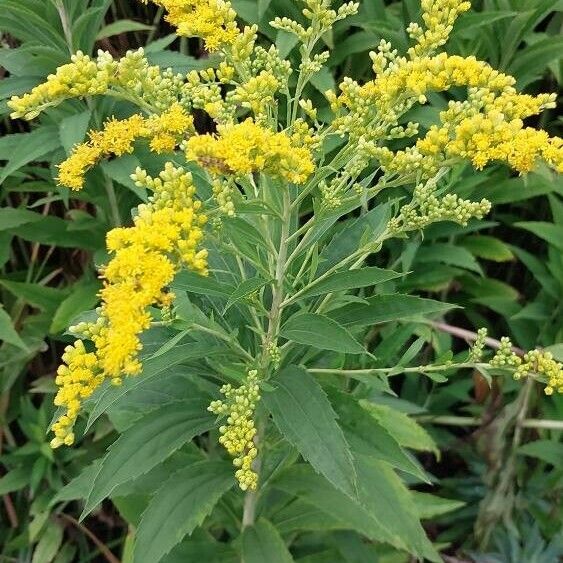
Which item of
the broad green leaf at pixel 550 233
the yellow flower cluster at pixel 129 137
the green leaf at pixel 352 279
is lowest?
the broad green leaf at pixel 550 233

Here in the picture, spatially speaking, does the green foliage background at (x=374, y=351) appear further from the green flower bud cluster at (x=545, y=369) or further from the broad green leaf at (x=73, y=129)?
the green flower bud cluster at (x=545, y=369)

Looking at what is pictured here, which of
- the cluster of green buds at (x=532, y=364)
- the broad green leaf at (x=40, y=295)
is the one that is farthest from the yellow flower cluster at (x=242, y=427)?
the broad green leaf at (x=40, y=295)

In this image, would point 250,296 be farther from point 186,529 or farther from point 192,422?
point 186,529

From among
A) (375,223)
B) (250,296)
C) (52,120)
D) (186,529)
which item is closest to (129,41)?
(52,120)

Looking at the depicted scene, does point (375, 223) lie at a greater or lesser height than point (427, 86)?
lesser

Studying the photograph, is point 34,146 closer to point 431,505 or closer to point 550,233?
point 431,505

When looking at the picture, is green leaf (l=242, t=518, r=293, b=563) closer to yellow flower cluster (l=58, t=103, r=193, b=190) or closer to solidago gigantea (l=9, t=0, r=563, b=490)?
solidago gigantea (l=9, t=0, r=563, b=490)
